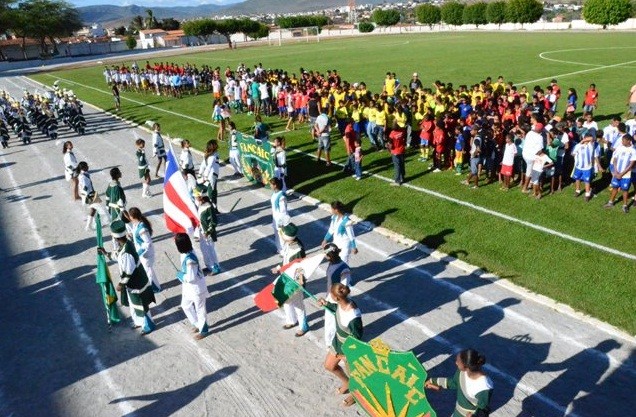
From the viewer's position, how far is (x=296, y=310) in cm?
841

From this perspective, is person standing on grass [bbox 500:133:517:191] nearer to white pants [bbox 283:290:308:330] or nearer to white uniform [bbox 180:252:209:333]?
white pants [bbox 283:290:308:330]

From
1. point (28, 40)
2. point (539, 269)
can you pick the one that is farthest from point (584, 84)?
point (28, 40)

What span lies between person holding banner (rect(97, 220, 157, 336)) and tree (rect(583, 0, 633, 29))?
310ft

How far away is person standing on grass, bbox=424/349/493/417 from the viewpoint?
5.32 metres

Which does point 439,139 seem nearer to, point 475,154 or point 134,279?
point 475,154

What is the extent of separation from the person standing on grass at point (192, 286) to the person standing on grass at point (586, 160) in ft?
32.1

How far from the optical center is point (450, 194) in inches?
549

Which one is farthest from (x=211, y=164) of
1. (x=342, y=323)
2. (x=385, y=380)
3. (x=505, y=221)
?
(x=385, y=380)

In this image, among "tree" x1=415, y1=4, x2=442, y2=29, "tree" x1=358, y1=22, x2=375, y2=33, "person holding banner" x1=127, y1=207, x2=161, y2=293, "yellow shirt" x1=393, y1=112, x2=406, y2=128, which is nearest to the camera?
"person holding banner" x1=127, y1=207, x2=161, y2=293

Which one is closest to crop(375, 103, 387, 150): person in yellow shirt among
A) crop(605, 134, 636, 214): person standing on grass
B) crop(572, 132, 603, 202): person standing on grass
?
crop(572, 132, 603, 202): person standing on grass

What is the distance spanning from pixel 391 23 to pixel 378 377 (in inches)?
5366

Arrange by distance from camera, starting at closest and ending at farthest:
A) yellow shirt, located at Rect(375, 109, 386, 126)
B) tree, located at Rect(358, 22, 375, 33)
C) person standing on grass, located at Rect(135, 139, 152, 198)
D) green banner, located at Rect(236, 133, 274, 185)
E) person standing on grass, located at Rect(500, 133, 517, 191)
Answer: person standing on grass, located at Rect(500, 133, 517, 191) < green banner, located at Rect(236, 133, 274, 185) < person standing on grass, located at Rect(135, 139, 152, 198) < yellow shirt, located at Rect(375, 109, 386, 126) < tree, located at Rect(358, 22, 375, 33)

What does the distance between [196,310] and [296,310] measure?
1.72m

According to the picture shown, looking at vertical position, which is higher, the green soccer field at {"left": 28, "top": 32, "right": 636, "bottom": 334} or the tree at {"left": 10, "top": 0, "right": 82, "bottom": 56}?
the tree at {"left": 10, "top": 0, "right": 82, "bottom": 56}
